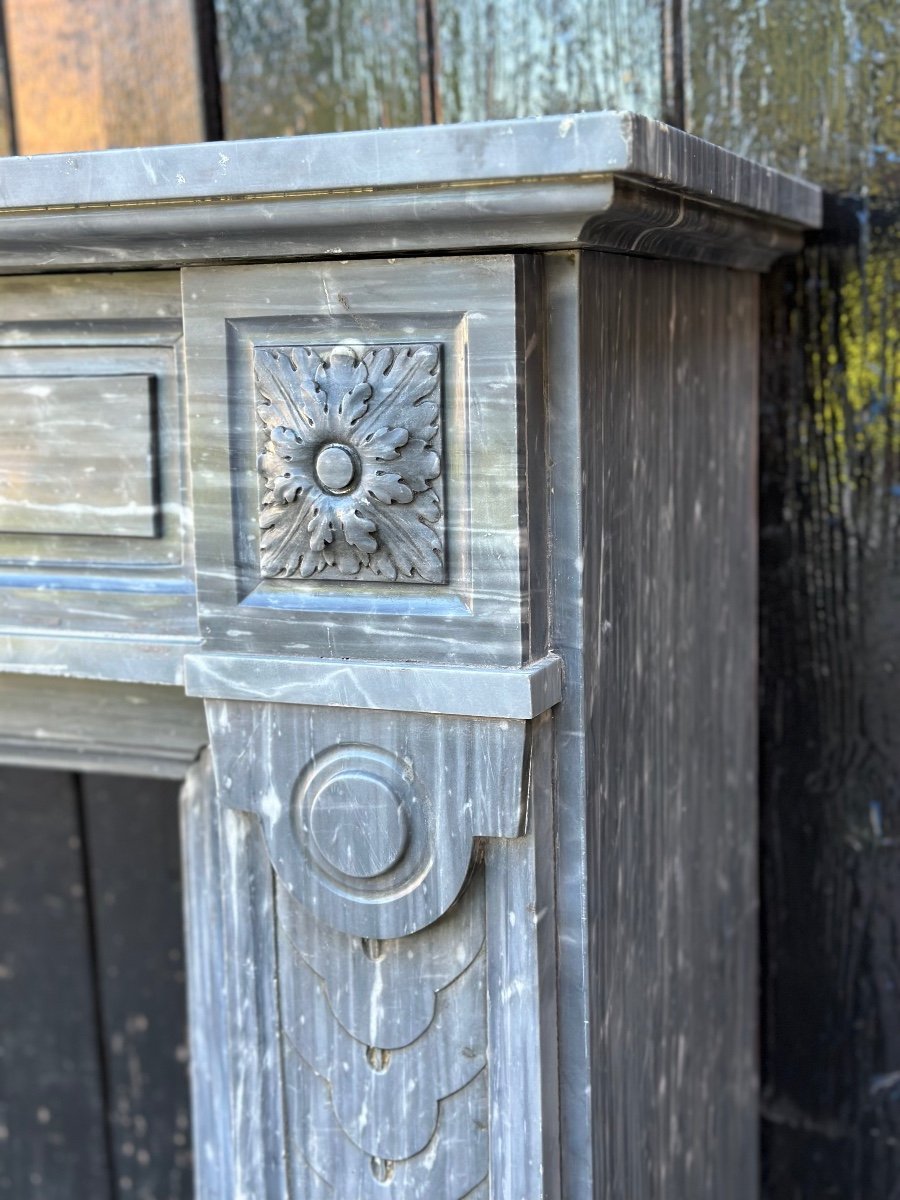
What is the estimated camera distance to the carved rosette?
51 centimetres

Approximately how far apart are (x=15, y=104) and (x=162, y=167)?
1.77 feet

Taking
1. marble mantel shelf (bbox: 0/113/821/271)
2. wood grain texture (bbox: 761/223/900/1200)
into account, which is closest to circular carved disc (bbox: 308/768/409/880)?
marble mantel shelf (bbox: 0/113/821/271)

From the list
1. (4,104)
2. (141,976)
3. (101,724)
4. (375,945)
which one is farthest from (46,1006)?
(4,104)

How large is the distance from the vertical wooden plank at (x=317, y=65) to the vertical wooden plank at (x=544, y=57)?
3 cm

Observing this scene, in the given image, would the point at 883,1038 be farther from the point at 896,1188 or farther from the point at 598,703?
the point at 598,703

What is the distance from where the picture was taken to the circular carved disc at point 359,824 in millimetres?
536

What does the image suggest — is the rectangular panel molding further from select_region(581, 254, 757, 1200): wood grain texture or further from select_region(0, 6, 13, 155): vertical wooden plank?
select_region(0, 6, 13, 155): vertical wooden plank

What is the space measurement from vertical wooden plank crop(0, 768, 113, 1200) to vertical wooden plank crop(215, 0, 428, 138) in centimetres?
55

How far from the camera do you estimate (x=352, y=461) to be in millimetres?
517

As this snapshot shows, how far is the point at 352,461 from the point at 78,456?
16cm

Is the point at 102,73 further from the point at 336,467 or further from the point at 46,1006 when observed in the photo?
the point at 46,1006

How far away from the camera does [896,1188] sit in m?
0.85

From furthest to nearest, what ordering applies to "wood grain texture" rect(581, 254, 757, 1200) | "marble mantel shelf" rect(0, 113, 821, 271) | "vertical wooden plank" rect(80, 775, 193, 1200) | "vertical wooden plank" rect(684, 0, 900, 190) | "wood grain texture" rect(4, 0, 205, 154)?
1. "vertical wooden plank" rect(80, 775, 193, 1200)
2. "wood grain texture" rect(4, 0, 205, 154)
3. "vertical wooden plank" rect(684, 0, 900, 190)
4. "wood grain texture" rect(581, 254, 757, 1200)
5. "marble mantel shelf" rect(0, 113, 821, 271)

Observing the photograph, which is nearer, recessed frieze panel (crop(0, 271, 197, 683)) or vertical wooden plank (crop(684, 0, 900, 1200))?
recessed frieze panel (crop(0, 271, 197, 683))
